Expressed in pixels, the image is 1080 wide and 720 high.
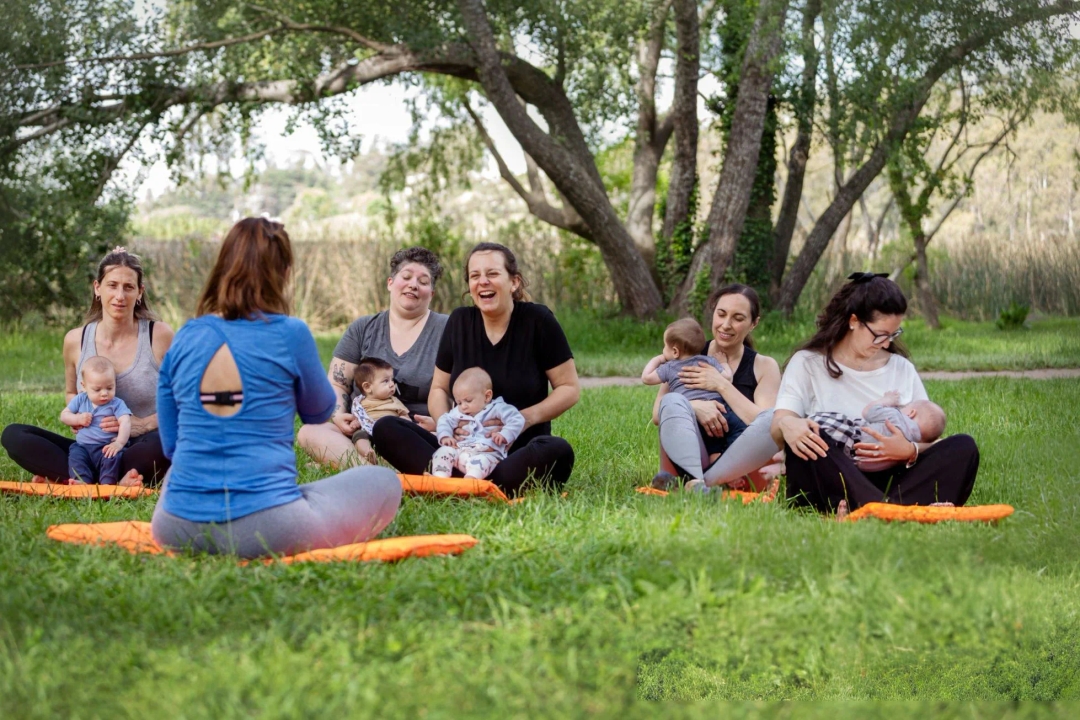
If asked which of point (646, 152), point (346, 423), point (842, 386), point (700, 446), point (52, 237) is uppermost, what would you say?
point (646, 152)

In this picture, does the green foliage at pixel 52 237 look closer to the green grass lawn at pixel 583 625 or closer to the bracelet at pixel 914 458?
the green grass lawn at pixel 583 625

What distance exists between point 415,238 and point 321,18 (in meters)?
6.77

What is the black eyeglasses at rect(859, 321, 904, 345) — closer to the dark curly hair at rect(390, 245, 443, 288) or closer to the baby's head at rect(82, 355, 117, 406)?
the dark curly hair at rect(390, 245, 443, 288)

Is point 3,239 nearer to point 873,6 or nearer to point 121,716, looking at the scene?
point 873,6

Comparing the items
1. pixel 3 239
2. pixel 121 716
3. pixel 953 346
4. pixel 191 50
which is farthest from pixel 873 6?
pixel 3 239

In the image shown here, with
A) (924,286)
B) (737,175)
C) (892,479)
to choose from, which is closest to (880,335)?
(892,479)

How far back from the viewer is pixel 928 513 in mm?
4621

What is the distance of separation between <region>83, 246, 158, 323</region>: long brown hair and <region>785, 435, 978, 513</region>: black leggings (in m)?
3.71

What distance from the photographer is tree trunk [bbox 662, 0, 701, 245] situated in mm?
15938

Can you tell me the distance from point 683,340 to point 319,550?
8.39 feet

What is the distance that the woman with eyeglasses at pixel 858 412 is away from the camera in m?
4.93

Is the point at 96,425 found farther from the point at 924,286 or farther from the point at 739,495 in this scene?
the point at 924,286

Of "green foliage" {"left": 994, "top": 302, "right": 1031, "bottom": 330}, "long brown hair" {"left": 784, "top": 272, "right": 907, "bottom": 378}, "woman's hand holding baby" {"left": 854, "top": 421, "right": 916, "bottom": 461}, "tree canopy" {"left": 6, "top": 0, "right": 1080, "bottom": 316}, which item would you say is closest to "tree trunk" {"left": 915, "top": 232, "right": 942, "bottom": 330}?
"green foliage" {"left": 994, "top": 302, "right": 1031, "bottom": 330}

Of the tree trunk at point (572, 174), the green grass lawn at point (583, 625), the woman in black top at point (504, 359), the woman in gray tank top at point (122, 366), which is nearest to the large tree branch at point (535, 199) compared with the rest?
the tree trunk at point (572, 174)
